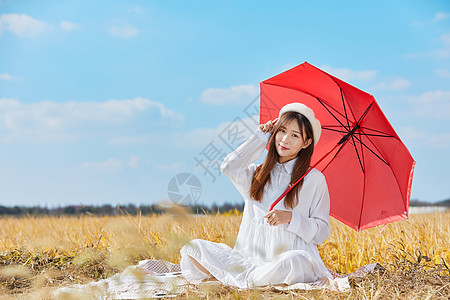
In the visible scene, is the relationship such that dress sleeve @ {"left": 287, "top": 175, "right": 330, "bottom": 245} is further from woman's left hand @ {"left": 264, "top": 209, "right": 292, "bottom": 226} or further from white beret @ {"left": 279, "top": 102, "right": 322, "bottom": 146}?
white beret @ {"left": 279, "top": 102, "right": 322, "bottom": 146}

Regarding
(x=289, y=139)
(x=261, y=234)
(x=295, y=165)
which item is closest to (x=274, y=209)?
(x=261, y=234)

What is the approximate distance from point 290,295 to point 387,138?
1.69 metres

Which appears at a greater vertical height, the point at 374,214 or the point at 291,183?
the point at 291,183

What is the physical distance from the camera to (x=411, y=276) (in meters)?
3.58

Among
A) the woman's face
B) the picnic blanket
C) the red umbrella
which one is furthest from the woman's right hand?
the picnic blanket

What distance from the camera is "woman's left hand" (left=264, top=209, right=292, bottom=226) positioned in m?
3.38

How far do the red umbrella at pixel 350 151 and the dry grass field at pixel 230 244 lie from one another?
50 cm

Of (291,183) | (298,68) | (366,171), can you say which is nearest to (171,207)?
(291,183)

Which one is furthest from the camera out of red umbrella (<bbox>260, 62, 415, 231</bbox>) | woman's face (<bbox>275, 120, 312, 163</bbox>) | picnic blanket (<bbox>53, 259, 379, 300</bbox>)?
red umbrella (<bbox>260, 62, 415, 231</bbox>)

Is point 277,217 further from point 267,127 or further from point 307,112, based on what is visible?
point 307,112

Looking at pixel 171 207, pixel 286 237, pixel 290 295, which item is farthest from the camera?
pixel 286 237

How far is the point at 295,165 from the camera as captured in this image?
3.65 m

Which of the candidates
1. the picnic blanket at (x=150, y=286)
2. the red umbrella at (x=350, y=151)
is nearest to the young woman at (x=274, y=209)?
the picnic blanket at (x=150, y=286)

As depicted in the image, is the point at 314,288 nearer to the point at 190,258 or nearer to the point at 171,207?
the point at 190,258
